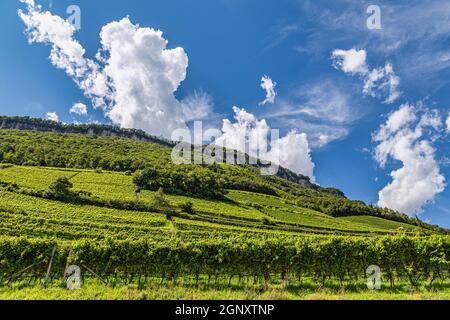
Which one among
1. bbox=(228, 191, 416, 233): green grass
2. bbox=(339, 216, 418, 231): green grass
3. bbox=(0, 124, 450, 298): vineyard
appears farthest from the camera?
bbox=(339, 216, 418, 231): green grass

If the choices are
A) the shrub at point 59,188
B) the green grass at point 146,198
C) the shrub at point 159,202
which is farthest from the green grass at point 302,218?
the shrub at point 59,188

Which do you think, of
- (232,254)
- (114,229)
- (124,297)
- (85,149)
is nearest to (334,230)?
(114,229)

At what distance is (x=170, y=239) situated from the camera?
4344cm

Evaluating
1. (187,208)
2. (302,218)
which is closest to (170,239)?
(187,208)

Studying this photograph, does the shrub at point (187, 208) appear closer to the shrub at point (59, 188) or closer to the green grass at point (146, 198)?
the green grass at point (146, 198)

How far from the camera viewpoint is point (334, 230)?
310ft

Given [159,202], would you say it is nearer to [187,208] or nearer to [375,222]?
[187,208]

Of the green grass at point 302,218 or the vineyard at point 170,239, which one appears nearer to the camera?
the vineyard at point 170,239

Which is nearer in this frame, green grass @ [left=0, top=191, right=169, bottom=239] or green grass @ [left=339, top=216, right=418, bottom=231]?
green grass @ [left=0, top=191, right=169, bottom=239]

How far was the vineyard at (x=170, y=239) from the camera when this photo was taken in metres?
25.4

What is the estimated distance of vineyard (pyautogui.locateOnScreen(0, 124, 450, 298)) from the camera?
25375mm

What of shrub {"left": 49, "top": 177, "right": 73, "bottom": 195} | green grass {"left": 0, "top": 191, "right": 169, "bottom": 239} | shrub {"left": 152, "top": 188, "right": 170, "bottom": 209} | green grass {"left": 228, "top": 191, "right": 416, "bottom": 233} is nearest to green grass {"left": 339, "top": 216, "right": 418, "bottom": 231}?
green grass {"left": 228, "top": 191, "right": 416, "bottom": 233}

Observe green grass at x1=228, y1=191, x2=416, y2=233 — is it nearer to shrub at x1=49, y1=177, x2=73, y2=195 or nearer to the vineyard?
the vineyard
